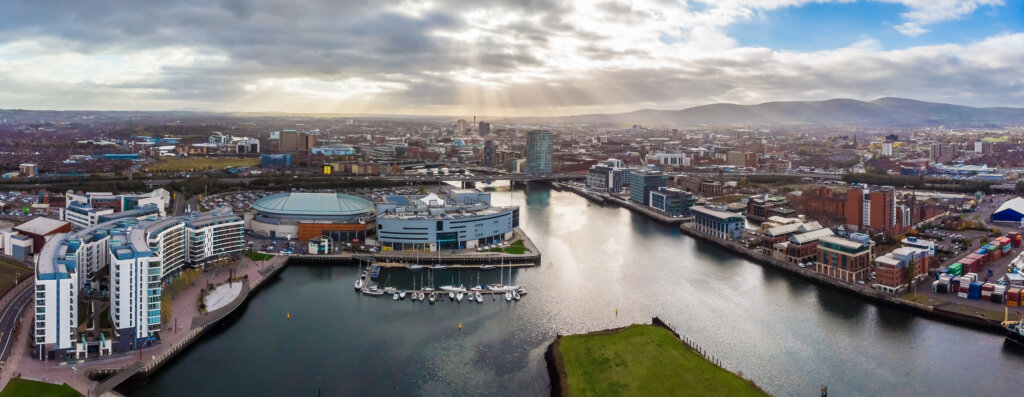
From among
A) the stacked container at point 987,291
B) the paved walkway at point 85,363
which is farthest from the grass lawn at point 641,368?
the stacked container at point 987,291

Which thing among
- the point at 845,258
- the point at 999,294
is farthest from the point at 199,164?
the point at 999,294

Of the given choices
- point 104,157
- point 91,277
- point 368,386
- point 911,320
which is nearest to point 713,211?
point 911,320

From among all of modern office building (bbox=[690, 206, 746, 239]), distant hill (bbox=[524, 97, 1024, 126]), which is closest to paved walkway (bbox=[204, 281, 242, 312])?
modern office building (bbox=[690, 206, 746, 239])

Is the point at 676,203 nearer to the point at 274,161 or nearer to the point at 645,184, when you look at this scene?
the point at 645,184

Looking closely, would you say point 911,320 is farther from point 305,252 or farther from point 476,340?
point 305,252

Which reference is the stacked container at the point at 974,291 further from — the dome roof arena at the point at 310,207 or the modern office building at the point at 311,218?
the dome roof arena at the point at 310,207

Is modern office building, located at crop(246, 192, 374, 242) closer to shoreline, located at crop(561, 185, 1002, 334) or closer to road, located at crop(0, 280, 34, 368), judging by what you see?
road, located at crop(0, 280, 34, 368)
